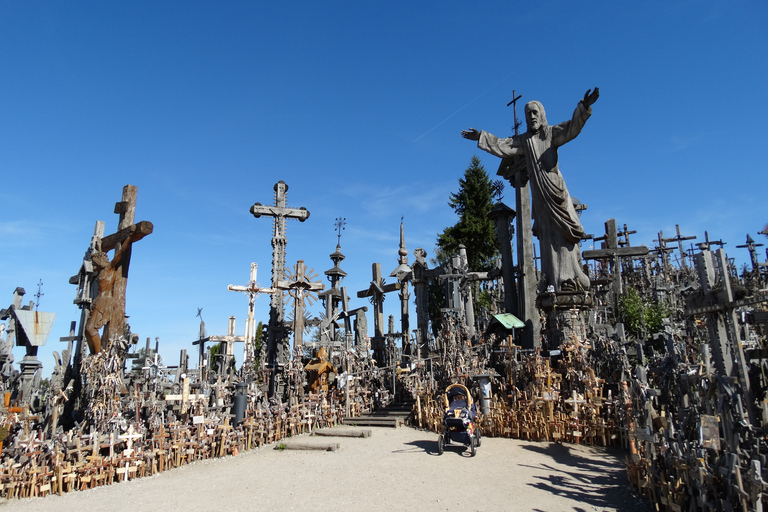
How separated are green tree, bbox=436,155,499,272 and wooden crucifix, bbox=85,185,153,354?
21.1m

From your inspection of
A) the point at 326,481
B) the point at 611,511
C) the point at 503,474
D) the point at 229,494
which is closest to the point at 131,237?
the point at 229,494

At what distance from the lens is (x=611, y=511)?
20.5 ft

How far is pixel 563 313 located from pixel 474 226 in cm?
1645

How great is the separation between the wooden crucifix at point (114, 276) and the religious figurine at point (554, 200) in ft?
39.2

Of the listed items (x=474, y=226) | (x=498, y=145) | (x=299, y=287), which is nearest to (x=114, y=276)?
(x=299, y=287)

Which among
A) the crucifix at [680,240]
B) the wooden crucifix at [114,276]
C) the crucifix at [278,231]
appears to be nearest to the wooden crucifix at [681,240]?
the crucifix at [680,240]

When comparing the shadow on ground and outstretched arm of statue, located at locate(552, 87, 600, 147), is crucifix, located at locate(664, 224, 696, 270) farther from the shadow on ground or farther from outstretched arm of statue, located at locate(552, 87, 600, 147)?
the shadow on ground

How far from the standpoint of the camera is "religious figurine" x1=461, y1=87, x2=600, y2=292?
50.0 feet

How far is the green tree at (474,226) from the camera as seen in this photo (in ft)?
99.9

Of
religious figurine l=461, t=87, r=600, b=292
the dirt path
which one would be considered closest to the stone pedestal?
religious figurine l=461, t=87, r=600, b=292

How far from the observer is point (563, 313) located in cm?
1435

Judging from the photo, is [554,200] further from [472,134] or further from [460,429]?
[460,429]

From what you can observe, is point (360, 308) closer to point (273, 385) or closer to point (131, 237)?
point (273, 385)

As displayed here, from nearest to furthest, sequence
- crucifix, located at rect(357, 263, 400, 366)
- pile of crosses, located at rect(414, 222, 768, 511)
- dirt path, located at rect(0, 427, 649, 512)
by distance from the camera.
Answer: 1. pile of crosses, located at rect(414, 222, 768, 511)
2. dirt path, located at rect(0, 427, 649, 512)
3. crucifix, located at rect(357, 263, 400, 366)
